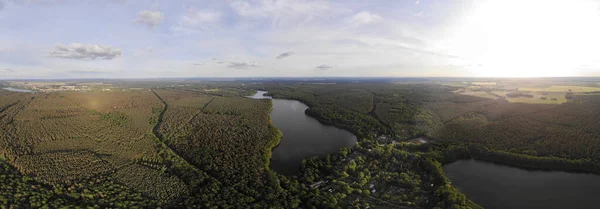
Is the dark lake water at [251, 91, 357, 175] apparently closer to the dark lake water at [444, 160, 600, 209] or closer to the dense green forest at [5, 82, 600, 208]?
the dense green forest at [5, 82, 600, 208]

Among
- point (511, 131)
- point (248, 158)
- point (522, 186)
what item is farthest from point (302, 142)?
point (511, 131)

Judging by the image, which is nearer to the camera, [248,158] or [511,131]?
[248,158]

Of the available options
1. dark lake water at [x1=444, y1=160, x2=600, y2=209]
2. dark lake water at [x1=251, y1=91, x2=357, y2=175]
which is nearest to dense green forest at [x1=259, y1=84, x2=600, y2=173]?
dark lake water at [x1=444, y1=160, x2=600, y2=209]

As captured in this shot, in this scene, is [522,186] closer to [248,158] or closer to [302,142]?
[302,142]

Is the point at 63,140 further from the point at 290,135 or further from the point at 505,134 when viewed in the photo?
the point at 505,134

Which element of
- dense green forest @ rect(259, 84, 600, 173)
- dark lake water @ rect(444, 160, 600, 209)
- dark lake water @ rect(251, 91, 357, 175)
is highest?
dense green forest @ rect(259, 84, 600, 173)
